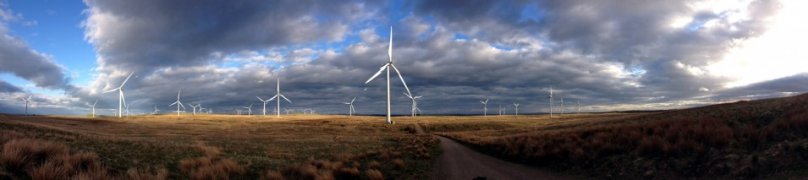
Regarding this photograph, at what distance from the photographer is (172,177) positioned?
16.9m

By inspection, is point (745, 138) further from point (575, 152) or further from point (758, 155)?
point (575, 152)

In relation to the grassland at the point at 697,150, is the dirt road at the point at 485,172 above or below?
below

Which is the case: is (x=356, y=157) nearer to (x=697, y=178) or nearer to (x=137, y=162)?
(x=137, y=162)

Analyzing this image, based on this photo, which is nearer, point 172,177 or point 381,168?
point 172,177

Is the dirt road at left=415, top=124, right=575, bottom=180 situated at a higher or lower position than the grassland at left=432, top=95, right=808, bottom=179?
lower

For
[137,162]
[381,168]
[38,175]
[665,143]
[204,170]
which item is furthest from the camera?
[381,168]

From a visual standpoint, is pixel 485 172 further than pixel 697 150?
Yes

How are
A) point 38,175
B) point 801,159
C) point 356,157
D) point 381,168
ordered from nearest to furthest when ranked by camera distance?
point 38,175 < point 801,159 < point 381,168 < point 356,157

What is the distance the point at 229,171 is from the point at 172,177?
2398 millimetres

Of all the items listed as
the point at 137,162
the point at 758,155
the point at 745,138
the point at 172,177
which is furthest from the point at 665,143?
the point at 137,162

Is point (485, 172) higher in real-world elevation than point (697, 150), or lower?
lower

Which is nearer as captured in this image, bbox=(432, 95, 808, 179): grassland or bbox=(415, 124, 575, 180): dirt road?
bbox=(432, 95, 808, 179): grassland

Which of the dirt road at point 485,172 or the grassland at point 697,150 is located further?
the dirt road at point 485,172

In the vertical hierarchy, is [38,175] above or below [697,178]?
above
